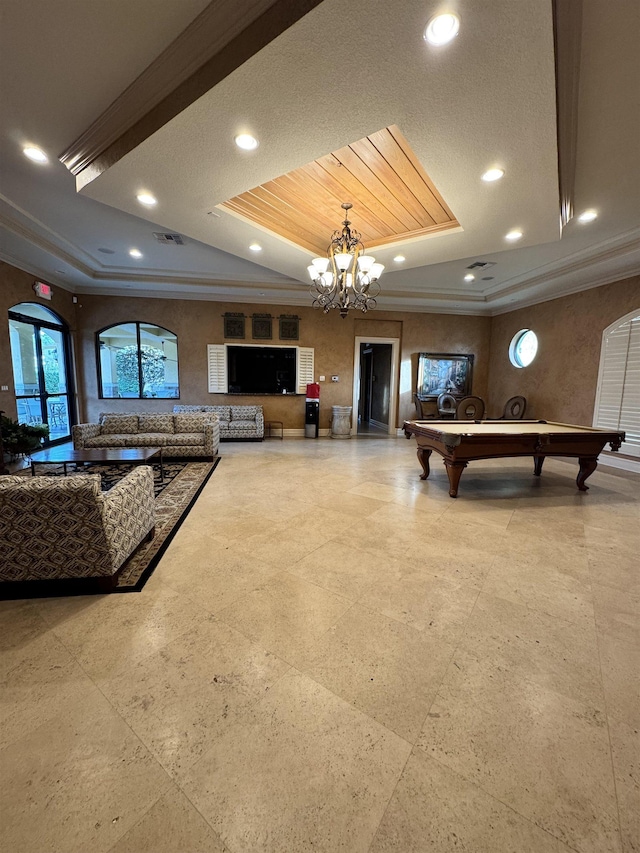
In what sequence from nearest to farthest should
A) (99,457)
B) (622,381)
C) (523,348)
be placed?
(99,457), (622,381), (523,348)

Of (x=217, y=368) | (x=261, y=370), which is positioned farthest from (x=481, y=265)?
(x=217, y=368)

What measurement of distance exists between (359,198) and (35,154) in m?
2.93

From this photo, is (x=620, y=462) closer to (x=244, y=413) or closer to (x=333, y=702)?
(x=333, y=702)

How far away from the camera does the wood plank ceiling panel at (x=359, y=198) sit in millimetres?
2895

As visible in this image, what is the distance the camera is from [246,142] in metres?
2.46

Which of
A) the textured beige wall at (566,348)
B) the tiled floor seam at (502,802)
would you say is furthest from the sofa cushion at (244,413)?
the tiled floor seam at (502,802)

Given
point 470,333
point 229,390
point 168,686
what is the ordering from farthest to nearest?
point 470,333 → point 229,390 → point 168,686

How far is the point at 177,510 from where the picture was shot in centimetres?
344

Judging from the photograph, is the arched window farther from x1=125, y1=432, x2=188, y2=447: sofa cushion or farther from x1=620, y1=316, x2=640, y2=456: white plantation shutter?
x1=125, y1=432, x2=188, y2=447: sofa cushion

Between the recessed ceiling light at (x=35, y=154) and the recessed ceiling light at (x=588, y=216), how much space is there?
17.6 feet

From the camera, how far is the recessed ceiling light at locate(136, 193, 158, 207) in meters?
3.24

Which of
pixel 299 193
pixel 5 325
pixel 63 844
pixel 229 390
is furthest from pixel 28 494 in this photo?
pixel 229 390

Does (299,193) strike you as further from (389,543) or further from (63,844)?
(63,844)

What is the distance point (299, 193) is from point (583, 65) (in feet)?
7.58
